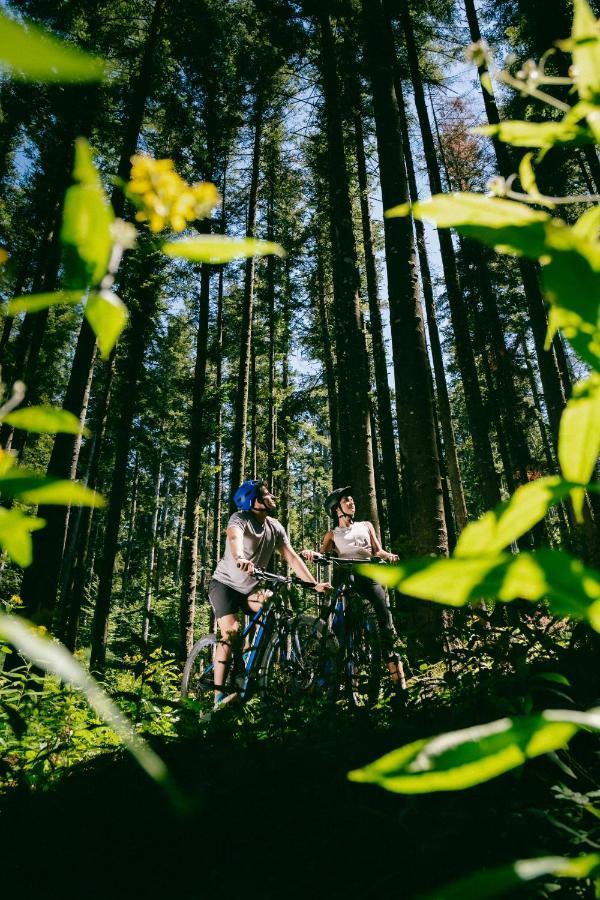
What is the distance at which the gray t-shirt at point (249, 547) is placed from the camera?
451cm

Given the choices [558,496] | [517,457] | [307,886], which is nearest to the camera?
[558,496]

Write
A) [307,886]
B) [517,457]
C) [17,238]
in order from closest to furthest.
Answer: [307,886]
[17,238]
[517,457]

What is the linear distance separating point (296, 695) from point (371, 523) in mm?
3466

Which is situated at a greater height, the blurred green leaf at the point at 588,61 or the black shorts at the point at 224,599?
the black shorts at the point at 224,599

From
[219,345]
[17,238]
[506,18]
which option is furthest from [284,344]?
[506,18]

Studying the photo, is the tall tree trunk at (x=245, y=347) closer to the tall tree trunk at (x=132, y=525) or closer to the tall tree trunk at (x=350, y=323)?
the tall tree trunk at (x=350, y=323)

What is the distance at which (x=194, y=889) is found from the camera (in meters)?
1.39

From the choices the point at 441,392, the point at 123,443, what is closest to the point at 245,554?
the point at 441,392

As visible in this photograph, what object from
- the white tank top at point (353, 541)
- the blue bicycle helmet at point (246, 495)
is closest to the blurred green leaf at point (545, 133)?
the blue bicycle helmet at point (246, 495)

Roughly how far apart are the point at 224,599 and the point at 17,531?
4.37 metres

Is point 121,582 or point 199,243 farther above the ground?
point 121,582

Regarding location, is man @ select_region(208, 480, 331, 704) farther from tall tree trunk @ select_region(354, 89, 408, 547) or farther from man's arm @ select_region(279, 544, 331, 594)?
tall tree trunk @ select_region(354, 89, 408, 547)

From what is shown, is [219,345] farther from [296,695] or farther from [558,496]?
[558,496]

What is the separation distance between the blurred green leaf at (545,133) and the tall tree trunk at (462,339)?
10554 millimetres
